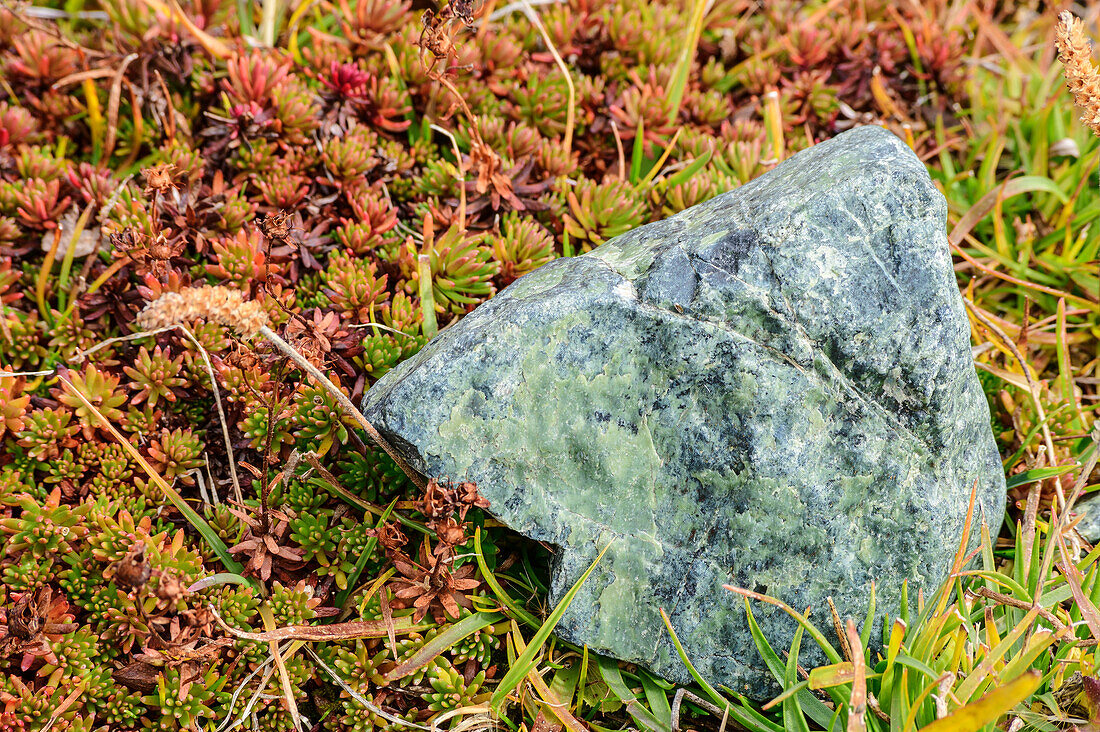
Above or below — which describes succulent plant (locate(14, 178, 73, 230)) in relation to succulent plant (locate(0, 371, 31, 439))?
above

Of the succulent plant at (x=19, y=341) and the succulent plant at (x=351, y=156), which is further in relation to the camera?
the succulent plant at (x=351, y=156)

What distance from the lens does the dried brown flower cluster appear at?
8.61ft

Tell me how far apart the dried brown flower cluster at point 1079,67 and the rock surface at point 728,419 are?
1.92 feet

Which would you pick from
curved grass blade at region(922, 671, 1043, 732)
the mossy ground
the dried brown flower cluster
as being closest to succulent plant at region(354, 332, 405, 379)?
the mossy ground

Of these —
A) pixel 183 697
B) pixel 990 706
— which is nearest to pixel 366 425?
pixel 183 697

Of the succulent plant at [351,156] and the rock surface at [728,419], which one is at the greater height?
the succulent plant at [351,156]

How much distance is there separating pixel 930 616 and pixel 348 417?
226 cm

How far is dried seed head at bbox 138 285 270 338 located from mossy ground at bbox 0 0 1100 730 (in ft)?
2.51

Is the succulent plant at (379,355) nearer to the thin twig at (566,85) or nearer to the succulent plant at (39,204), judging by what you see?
the thin twig at (566,85)

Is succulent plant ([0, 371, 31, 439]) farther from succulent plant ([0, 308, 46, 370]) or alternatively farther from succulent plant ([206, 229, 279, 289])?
succulent plant ([206, 229, 279, 289])

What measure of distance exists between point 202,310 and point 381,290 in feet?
5.46

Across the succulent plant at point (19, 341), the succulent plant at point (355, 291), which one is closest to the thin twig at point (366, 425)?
the succulent plant at point (355, 291)

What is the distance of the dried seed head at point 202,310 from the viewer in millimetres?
1822

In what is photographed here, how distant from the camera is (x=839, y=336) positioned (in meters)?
2.83
